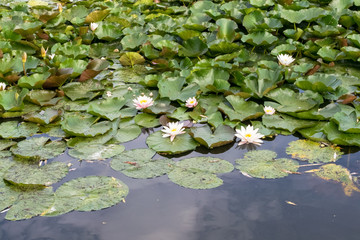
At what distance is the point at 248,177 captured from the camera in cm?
290

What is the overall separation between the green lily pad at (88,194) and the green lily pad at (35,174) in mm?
160

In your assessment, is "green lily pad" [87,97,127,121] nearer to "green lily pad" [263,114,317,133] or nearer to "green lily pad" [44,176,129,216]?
"green lily pad" [44,176,129,216]

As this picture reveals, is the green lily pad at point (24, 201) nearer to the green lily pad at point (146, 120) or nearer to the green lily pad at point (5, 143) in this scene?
the green lily pad at point (5, 143)

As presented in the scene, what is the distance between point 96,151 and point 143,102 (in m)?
0.71

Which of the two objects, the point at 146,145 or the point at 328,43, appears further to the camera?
the point at 328,43

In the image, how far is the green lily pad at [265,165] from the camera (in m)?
2.91

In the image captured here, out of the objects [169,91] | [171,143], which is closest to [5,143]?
[171,143]

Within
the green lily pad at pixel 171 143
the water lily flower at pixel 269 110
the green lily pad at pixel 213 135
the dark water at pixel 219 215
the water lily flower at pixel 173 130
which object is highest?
the water lily flower at pixel 173 130

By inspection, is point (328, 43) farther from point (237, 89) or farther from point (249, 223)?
point (249, 223)

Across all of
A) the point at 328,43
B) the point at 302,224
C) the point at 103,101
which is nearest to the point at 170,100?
the point at 103,101

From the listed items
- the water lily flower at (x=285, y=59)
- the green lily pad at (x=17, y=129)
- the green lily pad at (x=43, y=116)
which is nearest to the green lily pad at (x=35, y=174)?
the green lily pad at (x=17, y=129)

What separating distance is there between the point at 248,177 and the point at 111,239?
1080 mm

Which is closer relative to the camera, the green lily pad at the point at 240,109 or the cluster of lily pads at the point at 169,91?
the cluster of lily pads at the point at 169,91

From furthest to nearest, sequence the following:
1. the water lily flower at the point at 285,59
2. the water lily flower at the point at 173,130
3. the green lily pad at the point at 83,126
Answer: the water lily flower at the point at 285,59
the green lily pad at the point at 83,126
the water lily flower at the point at 173,130
